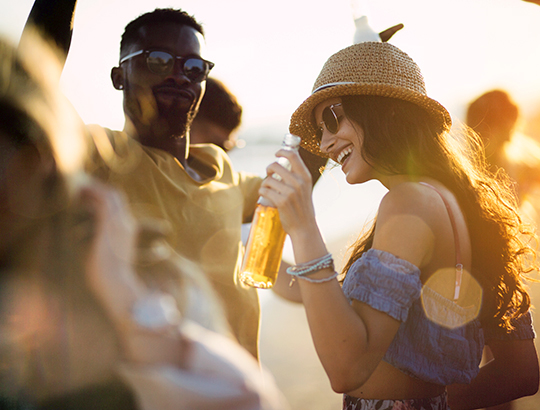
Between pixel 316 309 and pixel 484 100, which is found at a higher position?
pixel 484 100

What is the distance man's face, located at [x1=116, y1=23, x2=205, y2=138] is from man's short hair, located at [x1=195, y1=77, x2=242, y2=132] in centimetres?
119

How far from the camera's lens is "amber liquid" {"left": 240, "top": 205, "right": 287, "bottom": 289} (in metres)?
1.36

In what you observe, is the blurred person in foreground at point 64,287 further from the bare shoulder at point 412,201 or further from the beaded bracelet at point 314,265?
the bare shoulder at point 412,201

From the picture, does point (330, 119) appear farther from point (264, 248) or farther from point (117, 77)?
point (117, 77)

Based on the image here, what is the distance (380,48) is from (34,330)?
1655 millimetres

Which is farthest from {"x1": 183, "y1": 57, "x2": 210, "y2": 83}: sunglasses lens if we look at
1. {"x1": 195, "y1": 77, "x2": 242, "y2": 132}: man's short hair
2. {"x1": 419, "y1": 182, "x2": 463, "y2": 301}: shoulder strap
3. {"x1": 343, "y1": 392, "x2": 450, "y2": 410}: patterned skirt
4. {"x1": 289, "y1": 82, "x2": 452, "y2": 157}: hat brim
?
{"x1": 343, "y1": 392, "x2": 450, "y2": 410}: patterned skirt

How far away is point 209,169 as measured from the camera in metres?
2.11

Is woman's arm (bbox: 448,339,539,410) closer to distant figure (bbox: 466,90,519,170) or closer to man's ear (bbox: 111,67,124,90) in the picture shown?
distant figure (bbox: 466,90,519,170)

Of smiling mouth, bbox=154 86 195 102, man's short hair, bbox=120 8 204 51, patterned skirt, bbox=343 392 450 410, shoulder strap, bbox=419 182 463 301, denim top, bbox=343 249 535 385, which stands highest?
man's short hair, bbox=120 8 204 51

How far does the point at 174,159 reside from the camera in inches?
75.3

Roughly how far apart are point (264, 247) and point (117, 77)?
1.28 metres

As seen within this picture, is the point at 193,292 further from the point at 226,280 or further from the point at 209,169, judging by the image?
the point at 209,169

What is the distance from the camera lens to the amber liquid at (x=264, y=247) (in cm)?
136

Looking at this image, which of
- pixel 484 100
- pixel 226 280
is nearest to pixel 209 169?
pixel 226 280
